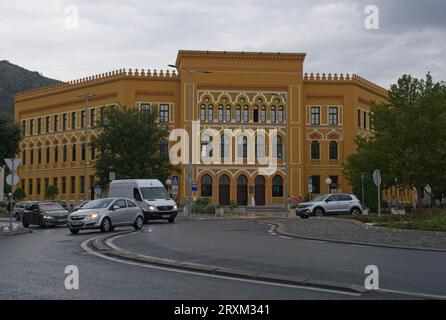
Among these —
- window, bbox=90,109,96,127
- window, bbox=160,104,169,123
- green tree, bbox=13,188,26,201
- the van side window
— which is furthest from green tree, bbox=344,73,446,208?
green tree, bbox=13,188,26,201

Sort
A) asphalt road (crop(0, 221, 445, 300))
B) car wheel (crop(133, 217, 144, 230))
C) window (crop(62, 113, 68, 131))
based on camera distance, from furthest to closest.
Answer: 1. window (crop(62, 113, 68, 131))
2. car wheel (crop(133, 217, 144, 230))
3. asphalt road (crop(0, 221, 445, 300))

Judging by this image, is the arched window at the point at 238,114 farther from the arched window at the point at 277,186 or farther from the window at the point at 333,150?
the window at the point at 333,150

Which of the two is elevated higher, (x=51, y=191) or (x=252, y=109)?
(x=252, y=109)

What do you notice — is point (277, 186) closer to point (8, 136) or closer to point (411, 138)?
point (411, 138)

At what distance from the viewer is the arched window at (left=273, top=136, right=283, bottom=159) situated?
68.8 m

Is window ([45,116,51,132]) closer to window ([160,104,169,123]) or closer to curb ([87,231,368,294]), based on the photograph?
window ([160,104,169,123])

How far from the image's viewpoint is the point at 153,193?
35.4 m

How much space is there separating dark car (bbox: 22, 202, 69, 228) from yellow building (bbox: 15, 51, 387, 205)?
3128cm

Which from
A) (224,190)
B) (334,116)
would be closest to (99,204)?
(224,190)

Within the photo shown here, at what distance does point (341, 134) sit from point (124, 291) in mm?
63637

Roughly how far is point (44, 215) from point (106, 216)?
25.4 feet

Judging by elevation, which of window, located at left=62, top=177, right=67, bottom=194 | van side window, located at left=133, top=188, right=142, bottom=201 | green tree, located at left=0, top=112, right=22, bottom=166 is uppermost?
green tree, located at left=0, top=112, right=22, bottom=166
